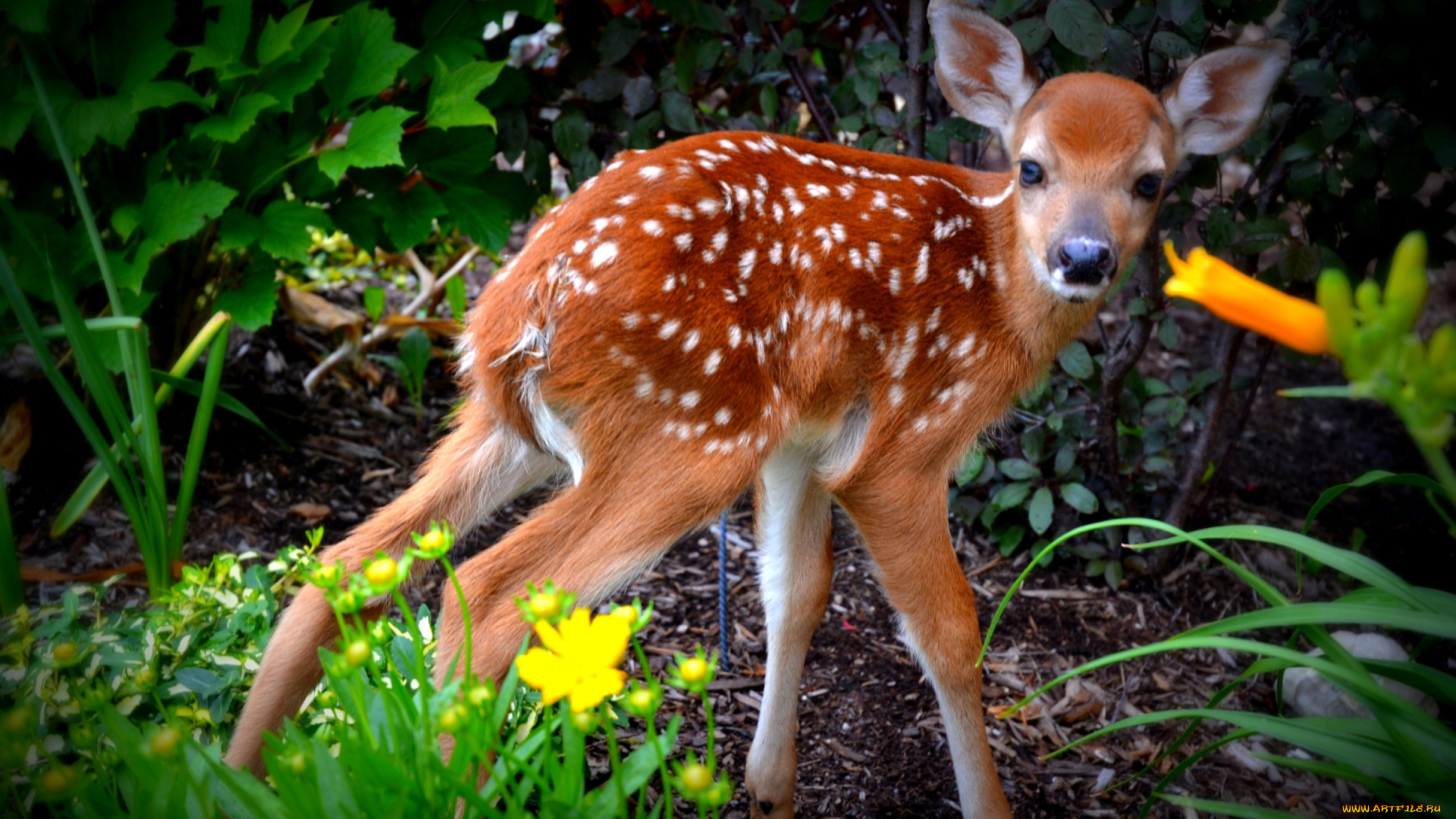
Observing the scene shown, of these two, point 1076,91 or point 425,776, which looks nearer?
point 425,776

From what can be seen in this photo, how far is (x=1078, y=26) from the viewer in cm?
272

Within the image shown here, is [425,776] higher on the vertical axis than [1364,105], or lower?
higher

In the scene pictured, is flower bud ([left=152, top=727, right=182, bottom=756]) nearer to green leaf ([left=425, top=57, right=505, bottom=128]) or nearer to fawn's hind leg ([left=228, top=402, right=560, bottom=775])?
fawn's hind leg ([left=228, top=402, right=560, bottom=775])

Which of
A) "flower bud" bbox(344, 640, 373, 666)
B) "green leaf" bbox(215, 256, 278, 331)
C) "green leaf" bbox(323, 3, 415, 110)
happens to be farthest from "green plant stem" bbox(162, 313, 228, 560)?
"flower bud" bbox(344, 640, 373, 666)

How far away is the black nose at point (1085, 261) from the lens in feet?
7.66

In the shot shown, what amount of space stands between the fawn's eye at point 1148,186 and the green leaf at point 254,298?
2.33 m

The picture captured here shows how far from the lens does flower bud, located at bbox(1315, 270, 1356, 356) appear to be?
1181mm

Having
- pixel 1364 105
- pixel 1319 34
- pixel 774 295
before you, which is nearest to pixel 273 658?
pixel 774 295

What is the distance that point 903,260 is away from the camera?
2578mm

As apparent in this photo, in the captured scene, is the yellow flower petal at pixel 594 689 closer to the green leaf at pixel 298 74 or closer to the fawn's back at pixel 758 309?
the fawn's back at pixel 758 309

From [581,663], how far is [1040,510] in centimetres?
242

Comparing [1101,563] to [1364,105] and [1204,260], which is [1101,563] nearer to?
[1204,260]

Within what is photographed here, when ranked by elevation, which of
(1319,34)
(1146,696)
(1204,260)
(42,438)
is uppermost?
(1204,260)

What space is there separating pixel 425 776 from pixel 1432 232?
312 centimetres
